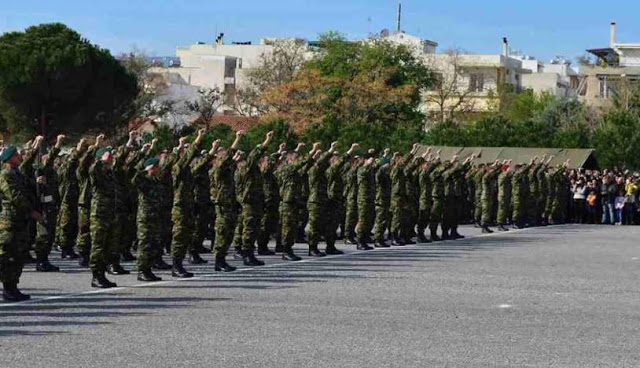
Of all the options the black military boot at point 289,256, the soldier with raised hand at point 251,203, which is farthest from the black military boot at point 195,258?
the black military boot at point 289,256

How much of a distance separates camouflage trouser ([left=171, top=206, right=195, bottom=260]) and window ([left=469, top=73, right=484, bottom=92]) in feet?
302

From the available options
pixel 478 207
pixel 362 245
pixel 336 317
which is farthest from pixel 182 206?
pixel 478 207

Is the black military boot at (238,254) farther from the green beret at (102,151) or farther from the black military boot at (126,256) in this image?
the green beret at (102,151)

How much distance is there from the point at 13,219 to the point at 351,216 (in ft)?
38.8

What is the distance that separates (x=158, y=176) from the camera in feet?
57.6

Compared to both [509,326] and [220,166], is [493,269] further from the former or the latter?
[509,326]

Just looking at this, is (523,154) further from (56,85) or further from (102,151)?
(102,151)

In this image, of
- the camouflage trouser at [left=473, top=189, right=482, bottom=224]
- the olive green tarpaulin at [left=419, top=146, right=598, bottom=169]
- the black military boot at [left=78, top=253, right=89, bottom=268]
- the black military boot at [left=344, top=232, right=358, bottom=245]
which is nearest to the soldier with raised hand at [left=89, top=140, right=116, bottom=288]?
the black military boot at [left=78, top=253, right=89, bottom=268]

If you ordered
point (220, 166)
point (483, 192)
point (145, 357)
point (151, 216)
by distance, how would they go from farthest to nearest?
point (483, 192) → point (220, 166) → point (151, 216) → point (145, 357)

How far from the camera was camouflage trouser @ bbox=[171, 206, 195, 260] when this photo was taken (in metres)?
17.8

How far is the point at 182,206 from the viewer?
18188 mm

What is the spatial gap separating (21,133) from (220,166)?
3273 cm

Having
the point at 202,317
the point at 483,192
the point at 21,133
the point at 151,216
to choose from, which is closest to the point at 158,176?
the point at 151,216

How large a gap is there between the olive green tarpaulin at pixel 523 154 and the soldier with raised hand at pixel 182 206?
2756 cm
